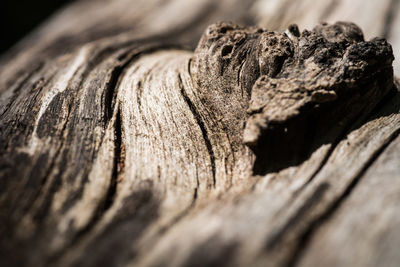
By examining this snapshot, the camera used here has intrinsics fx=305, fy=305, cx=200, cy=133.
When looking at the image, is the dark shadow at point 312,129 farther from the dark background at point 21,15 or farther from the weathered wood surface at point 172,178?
the dark background at point 21,15

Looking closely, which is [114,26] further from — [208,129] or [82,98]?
[208,129]

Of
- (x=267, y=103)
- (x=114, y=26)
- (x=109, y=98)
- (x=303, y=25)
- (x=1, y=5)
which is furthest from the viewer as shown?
(x=1, y=5)

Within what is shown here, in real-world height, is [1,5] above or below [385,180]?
above

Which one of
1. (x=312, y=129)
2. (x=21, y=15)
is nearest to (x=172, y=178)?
(x=312, y=129)

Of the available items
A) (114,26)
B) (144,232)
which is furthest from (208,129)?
(114,26)

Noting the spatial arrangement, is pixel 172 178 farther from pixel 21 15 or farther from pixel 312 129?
pixel 21 15

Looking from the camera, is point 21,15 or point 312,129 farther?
point 21,15

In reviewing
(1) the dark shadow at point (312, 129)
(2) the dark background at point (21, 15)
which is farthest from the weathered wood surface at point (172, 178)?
(2) the dark background at point (21, 15)
